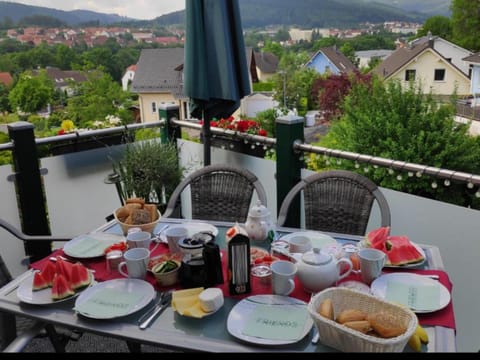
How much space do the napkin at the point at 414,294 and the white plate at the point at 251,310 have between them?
1.04 feet

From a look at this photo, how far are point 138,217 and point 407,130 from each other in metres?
8.48

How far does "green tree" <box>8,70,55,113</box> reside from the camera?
33.9 feet

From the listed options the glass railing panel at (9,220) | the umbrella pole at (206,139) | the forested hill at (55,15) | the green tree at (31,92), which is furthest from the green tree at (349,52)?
the glass railing panel at (9,220)

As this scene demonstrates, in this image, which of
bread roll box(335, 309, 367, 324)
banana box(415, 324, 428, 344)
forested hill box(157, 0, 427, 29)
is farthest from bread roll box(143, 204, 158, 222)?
forested hill box(157, 0, 427, 29)

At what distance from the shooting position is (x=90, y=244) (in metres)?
1.92

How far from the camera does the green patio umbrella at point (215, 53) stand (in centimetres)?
295

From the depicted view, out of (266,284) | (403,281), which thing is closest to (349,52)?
(403,281)

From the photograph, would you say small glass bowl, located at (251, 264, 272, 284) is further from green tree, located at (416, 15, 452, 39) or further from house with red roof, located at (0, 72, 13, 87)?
green tree, located at (416, 15, 452, 39)

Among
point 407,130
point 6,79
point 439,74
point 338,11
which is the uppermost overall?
point 338,11

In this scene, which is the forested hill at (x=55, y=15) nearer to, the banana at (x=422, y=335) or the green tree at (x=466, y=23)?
the banana at (x=422, y=335)

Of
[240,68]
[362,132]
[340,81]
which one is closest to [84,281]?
[240,68]

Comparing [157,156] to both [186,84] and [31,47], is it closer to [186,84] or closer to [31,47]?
[186,84]

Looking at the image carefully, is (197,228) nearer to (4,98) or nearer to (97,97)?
(4,98)

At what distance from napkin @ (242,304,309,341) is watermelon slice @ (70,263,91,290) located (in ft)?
2.08
